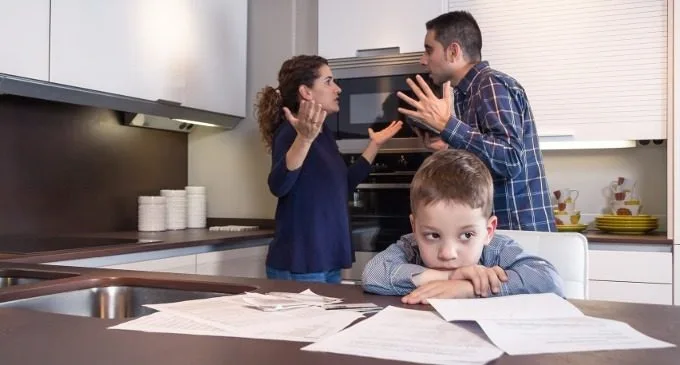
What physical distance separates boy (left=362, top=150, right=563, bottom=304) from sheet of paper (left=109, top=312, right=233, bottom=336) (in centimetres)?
36

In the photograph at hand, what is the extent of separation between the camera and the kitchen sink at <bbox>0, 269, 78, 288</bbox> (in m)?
1.38

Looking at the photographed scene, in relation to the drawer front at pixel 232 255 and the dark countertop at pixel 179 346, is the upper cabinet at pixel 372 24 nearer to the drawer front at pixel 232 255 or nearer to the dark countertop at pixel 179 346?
the drawer front at pixel 232 255

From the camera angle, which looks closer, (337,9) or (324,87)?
(324,87)

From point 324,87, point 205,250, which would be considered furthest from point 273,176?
point 205,250

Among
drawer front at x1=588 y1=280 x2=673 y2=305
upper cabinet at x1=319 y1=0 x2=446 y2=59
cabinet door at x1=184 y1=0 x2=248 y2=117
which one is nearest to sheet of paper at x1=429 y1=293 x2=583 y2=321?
drawer front at x1=588 y1=280 x2=673 y2=305

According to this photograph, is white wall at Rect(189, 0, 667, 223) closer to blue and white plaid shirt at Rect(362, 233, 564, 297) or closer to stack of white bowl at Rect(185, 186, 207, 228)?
stack of white bowl at Rect(185, 186, 207, 228)

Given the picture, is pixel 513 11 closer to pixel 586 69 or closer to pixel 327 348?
pixel 586 69

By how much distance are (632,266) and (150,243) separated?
5.96ft

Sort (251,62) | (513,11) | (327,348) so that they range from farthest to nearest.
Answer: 1. (251,62)
2. (513,11)
3. (327,348)

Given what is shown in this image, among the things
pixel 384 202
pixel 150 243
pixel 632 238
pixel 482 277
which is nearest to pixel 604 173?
pixel 632 238

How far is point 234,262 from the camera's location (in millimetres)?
2777

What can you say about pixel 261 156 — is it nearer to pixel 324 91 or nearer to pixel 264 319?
pixel 324 91

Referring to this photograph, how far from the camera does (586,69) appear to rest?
270 centimetres

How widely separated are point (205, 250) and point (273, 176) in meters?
0.57
